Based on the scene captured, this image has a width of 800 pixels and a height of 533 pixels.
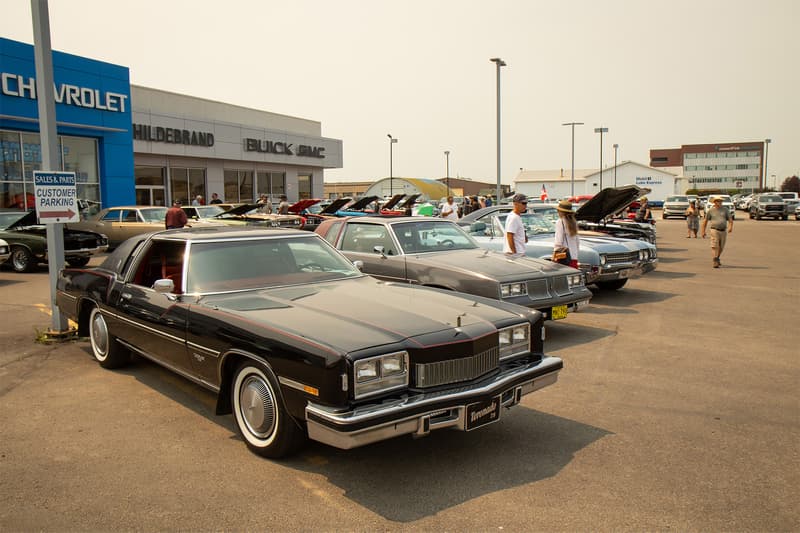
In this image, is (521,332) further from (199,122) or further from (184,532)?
(199,122)

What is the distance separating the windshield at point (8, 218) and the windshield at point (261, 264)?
41.3ft

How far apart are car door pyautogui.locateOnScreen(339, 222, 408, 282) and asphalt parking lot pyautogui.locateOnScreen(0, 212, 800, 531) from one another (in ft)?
8.25

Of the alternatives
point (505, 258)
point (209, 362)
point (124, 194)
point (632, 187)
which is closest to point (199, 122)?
point (124, 194)

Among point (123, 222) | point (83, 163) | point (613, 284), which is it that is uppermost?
point (83, 163)

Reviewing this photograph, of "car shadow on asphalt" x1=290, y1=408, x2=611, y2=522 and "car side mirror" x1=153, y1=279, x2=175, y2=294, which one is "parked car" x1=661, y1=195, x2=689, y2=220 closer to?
"car shadow on asphalt" x1=290, y1=408, x2=611, y2=522

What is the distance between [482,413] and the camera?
12.7 ft

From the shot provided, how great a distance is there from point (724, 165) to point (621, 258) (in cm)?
13799

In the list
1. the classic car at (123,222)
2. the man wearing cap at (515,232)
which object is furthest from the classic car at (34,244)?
the man wearing cap at (515,232)

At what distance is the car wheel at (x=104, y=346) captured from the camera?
6.13 m

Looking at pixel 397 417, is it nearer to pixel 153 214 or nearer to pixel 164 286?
pixel 164 286

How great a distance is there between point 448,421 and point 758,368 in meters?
4.19

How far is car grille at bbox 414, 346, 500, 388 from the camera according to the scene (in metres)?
3.80

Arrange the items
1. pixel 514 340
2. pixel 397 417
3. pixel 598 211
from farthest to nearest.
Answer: pixel 598 211 → pixel 514 340 → pixel 397 417

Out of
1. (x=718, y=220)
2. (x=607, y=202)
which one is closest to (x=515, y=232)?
(x=607, y=202)
